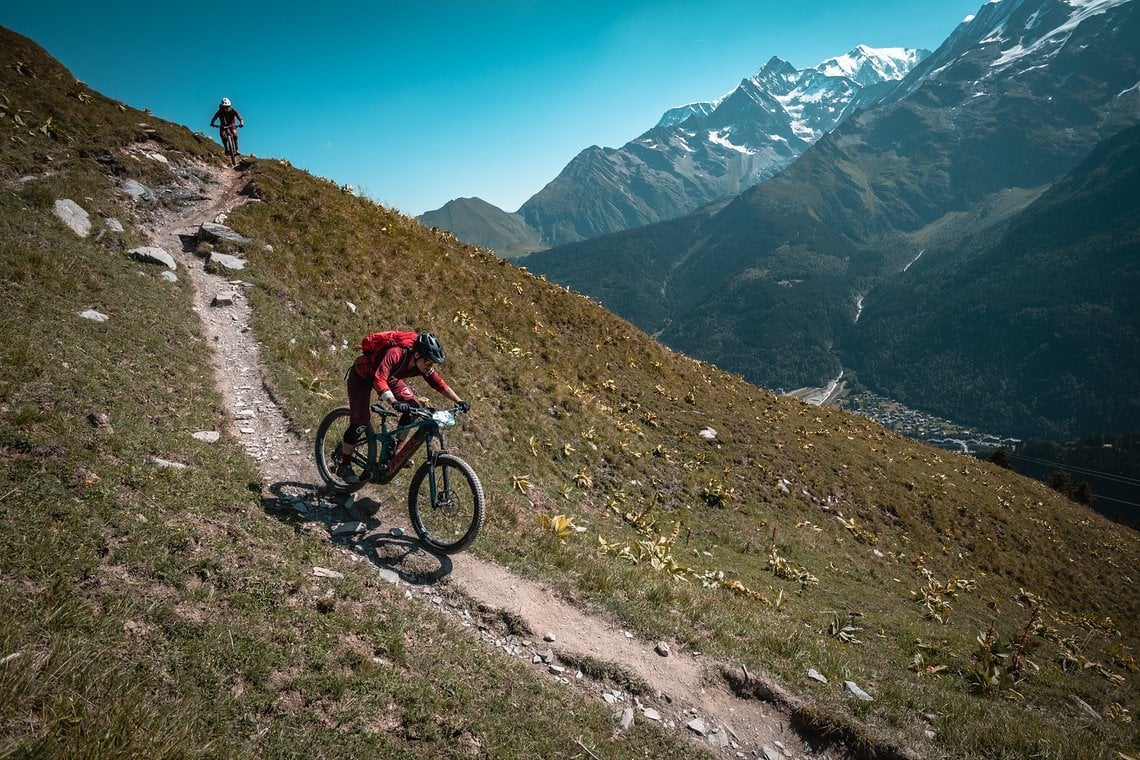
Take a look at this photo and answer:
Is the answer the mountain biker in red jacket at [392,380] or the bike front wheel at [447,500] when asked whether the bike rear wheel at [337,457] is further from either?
the bike front wheel at [447,500]

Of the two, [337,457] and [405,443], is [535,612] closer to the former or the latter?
[405,443]

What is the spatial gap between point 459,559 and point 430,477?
5.53ft

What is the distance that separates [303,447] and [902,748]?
42.6 feet

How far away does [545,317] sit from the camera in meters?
29.0

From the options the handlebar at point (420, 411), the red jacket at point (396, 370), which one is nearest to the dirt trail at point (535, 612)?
the handlebar at point (420, 411)

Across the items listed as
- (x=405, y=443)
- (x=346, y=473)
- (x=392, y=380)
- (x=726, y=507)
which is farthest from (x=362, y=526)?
(x=726, y=507)

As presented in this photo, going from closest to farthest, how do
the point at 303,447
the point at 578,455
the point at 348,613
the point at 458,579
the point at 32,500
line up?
the point at 32,500 < the point at 348,613 < the point at 458,579 < the point at 303,447 < the point at 578,455

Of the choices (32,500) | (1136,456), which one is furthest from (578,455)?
(1136,456)

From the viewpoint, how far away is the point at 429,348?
370 inches

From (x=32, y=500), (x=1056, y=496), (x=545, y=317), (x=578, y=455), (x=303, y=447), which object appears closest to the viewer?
(x=32, y=500)

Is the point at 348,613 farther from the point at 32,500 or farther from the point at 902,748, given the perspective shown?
the point at 902,748

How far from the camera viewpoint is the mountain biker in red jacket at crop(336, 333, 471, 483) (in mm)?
9320

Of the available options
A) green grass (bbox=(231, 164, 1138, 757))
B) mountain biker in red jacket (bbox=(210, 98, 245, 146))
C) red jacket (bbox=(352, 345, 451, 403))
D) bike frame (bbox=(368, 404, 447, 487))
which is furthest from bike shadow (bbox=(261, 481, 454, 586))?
mountain biker in red jacket (bbox=(210, 98, 245, 146))

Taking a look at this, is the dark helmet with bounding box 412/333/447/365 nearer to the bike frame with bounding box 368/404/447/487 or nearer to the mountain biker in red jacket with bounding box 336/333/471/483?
the mountain biker in red jacket with bounding box 336/333/471/483
